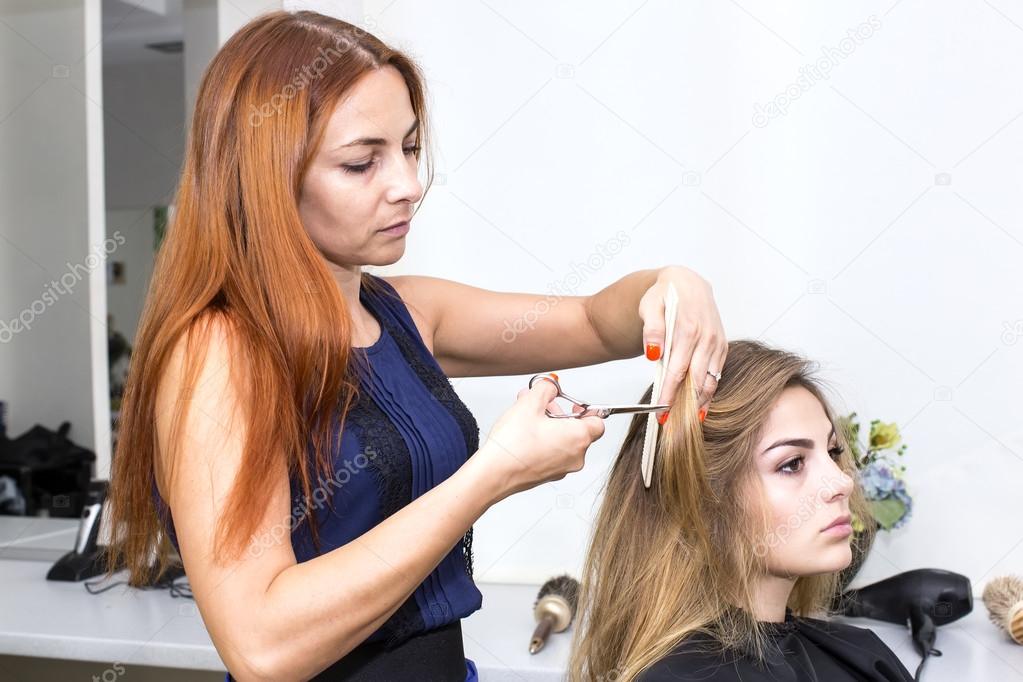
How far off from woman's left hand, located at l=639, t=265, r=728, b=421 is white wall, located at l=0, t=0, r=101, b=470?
6.31ft

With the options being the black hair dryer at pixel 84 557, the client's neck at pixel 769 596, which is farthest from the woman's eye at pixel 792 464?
the black hair dryer at pixel 84 557

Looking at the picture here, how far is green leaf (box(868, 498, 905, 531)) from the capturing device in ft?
6.06

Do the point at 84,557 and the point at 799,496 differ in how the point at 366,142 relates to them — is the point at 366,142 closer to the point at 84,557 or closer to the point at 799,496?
the point at 799,496

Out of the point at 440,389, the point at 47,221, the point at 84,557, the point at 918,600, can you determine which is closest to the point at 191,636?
the point at 84,557

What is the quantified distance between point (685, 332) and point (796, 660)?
539 millimetres

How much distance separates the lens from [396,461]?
1.07 meters

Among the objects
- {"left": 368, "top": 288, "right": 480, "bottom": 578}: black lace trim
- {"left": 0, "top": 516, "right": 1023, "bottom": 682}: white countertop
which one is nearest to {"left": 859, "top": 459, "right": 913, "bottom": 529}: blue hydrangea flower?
{"left": 0, "top": 516, "right": 1023, "bottom": 682}: white countertop

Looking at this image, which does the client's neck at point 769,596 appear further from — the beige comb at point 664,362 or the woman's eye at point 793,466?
the beige comb at point 664,362

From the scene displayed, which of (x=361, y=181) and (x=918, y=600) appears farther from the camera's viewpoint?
(x=918, y=600)

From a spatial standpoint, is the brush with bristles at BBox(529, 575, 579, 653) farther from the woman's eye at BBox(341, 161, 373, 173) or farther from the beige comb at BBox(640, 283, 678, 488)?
the woman's eye at BBox(341, 161, 373, 173)

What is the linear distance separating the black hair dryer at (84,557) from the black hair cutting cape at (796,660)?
54.8 inches

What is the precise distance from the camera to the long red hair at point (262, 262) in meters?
0.97

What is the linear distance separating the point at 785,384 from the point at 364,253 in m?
0.64

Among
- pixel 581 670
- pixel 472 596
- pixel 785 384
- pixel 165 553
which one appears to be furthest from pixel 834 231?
pixel 165 553
